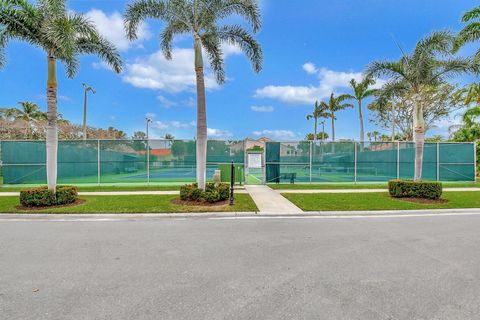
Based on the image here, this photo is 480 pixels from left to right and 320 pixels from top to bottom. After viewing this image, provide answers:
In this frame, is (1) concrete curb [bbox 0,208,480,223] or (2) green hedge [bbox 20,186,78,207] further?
(2) green hedge [bbox 20,186,78,207]

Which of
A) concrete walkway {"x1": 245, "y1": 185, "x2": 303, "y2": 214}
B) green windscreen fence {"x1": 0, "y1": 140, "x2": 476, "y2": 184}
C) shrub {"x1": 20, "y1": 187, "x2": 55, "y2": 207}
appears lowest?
concrete walkway {"x1": 245, "y1": 185, "x2": 303, "y2": 214}

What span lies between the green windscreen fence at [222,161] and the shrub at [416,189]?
559 centimetres

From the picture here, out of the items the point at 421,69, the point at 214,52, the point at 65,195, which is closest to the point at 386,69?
the point at 421,69

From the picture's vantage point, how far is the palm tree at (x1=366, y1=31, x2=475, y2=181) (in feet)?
33.4

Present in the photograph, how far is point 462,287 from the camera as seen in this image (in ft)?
10.9

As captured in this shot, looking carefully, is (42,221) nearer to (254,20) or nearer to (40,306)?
(40,306)

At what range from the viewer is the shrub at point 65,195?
344 inches

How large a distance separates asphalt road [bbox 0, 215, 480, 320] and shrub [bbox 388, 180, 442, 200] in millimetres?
4010

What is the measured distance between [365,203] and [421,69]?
6.02 m

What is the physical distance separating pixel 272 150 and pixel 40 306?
13.8 meters

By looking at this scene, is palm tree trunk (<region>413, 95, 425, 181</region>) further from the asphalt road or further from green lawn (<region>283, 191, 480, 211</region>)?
the asphalt road

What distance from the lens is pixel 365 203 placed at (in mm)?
9438

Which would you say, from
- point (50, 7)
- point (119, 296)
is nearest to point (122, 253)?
point (119, 296)

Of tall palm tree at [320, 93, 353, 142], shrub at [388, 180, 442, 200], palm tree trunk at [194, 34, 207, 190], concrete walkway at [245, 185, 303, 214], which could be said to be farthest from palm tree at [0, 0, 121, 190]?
tall palm tree at [320, 93, 353, 142]
